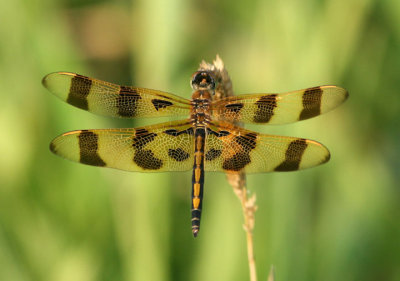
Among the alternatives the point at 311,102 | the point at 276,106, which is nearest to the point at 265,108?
the point at 276,106

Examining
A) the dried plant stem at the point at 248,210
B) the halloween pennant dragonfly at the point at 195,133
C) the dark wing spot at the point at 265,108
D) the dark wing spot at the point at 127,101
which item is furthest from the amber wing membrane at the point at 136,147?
the dried plant stem at the point at 248,210

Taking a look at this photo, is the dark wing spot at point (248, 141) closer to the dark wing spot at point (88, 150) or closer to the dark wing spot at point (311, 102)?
the dark wing spot at point (311, 102)

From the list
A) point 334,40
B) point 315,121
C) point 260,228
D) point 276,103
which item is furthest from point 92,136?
point 334,40

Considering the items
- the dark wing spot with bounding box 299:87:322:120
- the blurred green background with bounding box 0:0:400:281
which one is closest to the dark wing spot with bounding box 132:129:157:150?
the blurred green background with bounding box 0:0:400:281

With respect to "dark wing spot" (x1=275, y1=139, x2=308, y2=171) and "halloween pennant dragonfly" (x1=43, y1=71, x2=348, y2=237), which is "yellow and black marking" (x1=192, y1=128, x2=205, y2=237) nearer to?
"halloween pennant dragonfly" (x1=43, y1=71, x2=348, y2=237)

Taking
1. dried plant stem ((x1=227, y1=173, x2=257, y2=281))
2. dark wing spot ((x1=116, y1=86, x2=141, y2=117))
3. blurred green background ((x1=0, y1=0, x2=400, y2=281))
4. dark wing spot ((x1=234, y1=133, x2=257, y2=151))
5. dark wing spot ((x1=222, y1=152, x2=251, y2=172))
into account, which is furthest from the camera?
blurred green background ((x1=0, y1=0, x2=400, y2=281))

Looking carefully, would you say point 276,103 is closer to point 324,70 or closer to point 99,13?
point 324,70

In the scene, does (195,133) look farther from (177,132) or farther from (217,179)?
(217,179)
